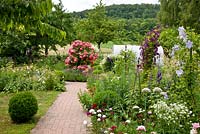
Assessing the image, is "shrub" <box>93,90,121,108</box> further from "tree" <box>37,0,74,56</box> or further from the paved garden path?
"tree" <box>37,0,74,56</box>

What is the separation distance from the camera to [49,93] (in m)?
16.7

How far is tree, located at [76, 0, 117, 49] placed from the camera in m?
36.0

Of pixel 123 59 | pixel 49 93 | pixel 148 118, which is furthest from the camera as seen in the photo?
pixel 49 93

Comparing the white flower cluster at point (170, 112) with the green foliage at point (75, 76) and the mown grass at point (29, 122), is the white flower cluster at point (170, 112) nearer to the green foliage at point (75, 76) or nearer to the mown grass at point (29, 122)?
the mown grass at point (29, 122)

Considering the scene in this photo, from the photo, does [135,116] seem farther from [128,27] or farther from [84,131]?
[128,27]

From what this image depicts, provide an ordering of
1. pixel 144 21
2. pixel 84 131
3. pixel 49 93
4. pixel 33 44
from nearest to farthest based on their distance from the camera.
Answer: pixel 84 131
pixel 49 93
pixel 33 44
pixel 144 21

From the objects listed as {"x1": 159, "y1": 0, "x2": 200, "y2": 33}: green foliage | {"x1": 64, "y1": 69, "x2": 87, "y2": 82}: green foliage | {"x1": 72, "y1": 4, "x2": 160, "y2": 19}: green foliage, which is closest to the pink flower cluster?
{"x1": 64, "y1": 69, "x2": 87, "y2": 82}: green foliage

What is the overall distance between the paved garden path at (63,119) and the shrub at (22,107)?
39 centimetres

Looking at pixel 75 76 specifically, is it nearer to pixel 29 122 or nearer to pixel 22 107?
pixel 29 122

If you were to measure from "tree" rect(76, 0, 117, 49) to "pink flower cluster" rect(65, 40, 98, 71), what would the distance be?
1401cm

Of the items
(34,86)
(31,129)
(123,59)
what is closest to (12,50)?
(34,86)

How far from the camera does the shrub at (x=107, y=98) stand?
1034 centimetres

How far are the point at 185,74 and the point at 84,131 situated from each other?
3092 mm

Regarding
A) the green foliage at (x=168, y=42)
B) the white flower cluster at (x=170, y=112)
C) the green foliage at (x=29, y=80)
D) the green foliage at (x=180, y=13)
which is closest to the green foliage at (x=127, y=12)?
the green foliage at (x=180, y=13)
